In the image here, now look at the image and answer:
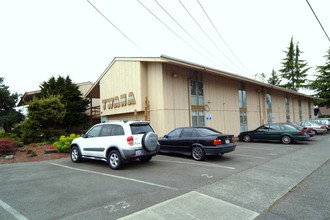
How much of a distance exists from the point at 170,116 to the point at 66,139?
6201 millimetres

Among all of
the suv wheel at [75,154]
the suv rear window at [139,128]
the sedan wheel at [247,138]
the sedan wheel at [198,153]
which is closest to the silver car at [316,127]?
the sedan wheel at [247,138]

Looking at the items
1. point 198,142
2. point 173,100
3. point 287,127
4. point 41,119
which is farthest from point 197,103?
point 41,119

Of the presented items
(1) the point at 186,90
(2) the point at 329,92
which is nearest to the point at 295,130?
(1) the point at 186,90

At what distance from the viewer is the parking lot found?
388 centimetres

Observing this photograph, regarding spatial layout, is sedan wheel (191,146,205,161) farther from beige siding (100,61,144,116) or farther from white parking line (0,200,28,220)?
white parking line (0,200,28,220)

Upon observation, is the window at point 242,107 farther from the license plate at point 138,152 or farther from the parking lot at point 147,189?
the license plate at point 138,152

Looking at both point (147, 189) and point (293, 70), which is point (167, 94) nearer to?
point (147, 189)

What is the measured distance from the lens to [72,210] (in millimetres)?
3932

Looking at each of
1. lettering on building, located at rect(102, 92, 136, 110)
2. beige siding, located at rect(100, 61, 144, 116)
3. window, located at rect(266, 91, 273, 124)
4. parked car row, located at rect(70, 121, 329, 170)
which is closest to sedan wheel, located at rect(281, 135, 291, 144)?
parked car row, located at rect(70, 121, 329, 170)

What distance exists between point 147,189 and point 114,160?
2.58 m

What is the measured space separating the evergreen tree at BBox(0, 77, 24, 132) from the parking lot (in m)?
19.2

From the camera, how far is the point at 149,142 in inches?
291

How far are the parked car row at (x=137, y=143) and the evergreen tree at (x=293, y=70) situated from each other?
40080 millimetres

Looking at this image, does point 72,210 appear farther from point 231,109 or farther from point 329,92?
point 329,92
